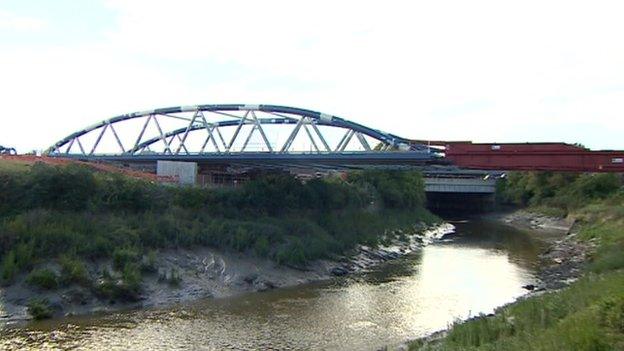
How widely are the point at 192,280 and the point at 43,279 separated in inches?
316

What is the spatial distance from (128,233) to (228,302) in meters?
8.09

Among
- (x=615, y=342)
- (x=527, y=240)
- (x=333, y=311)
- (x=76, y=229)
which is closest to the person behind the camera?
(x=615, y=342)

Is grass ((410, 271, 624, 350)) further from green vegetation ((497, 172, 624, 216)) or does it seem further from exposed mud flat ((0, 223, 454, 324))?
green vegetation ((497, 172, 624, 216))

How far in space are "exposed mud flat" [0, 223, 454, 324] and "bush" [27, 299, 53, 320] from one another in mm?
242

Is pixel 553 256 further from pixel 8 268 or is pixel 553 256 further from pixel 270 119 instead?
pixel 8 268

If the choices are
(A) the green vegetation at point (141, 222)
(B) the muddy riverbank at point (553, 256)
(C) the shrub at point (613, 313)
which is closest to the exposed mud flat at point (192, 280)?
(A) the green vegetation at point (141, 222)

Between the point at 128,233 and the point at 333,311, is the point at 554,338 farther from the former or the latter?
the point at 128,233

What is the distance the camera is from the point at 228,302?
105 ft

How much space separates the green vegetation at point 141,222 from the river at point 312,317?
4.34 m

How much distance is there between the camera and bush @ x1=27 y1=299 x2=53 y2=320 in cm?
2708

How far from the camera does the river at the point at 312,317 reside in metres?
23.8

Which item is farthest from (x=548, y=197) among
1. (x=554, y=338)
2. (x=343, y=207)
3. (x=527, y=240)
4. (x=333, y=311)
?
(x=554, y=338)

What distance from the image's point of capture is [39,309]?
27.3 m

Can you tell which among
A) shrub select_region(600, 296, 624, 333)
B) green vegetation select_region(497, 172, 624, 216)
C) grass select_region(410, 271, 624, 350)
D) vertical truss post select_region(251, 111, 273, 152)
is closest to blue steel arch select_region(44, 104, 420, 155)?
vertical truss post select_region(251, 111, 273, 152)
